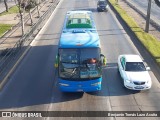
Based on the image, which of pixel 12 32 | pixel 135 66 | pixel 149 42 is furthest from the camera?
pixel 12 32

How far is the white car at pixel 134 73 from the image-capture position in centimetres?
1780

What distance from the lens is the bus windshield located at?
16.7 metres

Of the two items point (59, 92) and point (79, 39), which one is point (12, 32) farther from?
point (79, 39)

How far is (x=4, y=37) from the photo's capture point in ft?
107

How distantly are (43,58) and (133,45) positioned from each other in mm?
8732

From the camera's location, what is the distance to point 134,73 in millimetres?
18609

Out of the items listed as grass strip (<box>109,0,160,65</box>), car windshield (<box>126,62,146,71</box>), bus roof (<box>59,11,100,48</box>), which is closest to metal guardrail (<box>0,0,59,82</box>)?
bus roof (<box>59,11,100,48</box>)

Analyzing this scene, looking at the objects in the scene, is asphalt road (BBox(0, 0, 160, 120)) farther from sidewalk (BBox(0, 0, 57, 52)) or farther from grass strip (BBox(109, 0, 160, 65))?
sidewalk (BBox(0, 0, 57, 52))

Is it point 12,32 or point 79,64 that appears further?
point 12,32

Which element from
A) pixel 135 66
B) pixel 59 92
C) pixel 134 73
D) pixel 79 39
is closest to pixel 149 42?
pixel 135 66

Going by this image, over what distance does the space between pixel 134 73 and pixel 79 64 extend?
13.2 ft

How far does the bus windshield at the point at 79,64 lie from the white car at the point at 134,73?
2379mm

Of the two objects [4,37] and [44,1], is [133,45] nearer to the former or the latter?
[4,37]

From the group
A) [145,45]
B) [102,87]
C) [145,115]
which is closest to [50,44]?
[145,45]
